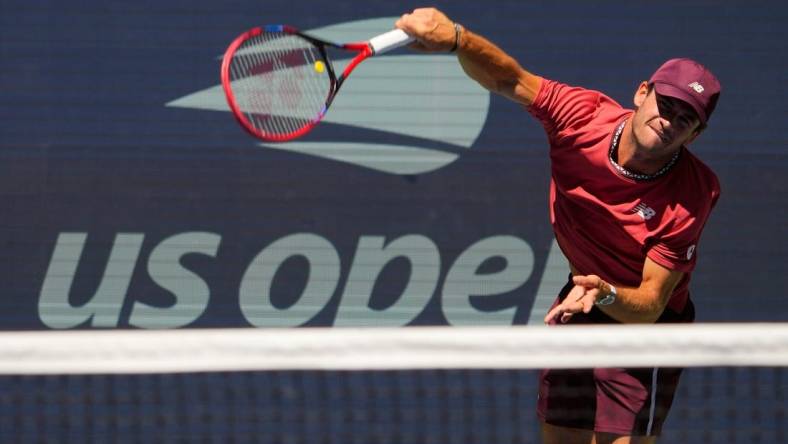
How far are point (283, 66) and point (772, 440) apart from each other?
2568 millimetres

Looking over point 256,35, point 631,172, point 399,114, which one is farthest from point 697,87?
point 399,114

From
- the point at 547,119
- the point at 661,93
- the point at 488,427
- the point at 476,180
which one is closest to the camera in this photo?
the point at 661,93

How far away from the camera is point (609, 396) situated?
3.20m

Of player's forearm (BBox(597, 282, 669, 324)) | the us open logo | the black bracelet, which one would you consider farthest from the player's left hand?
the us open logo

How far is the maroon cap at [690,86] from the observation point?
285cm

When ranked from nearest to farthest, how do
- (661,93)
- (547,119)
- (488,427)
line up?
(661,93)
(547,119)
(488,427)

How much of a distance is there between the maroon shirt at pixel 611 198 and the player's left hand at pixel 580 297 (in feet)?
1.03

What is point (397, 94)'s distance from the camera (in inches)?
186

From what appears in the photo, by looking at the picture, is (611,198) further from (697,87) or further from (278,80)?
(278,80)

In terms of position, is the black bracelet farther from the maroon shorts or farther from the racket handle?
the maroon shorts

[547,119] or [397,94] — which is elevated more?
[547,119]

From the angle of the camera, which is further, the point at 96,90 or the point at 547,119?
the point at 96,90

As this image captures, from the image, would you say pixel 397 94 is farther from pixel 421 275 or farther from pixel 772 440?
pixel 772 440

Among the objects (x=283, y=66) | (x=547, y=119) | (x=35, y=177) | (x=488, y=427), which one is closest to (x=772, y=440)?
(x=488, y=427)
